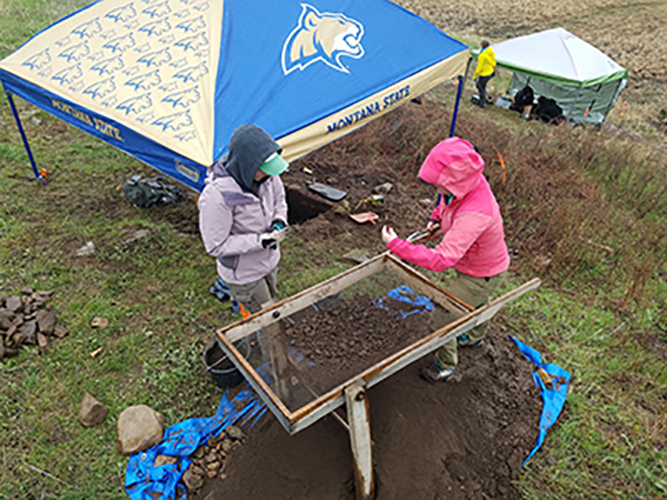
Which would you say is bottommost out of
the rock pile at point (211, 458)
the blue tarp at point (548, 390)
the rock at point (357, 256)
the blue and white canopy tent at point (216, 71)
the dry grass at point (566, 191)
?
the dry grass at point (566, 191)

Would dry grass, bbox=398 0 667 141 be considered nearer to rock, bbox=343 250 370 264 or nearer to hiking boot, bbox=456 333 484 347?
rock, bbox=343 250 370 264

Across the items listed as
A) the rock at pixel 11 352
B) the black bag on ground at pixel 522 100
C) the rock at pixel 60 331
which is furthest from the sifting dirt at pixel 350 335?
the black bag on ground at pixel 522 100

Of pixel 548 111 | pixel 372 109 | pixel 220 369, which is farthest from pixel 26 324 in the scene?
pixel 548 111

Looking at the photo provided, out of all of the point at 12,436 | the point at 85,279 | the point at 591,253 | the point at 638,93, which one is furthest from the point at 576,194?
the point at 638,93

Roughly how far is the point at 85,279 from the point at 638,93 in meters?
18.4

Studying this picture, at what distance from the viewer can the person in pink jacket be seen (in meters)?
2.37

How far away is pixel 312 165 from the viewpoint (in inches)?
253

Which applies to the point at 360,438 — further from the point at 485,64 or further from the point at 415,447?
the point at 485,64

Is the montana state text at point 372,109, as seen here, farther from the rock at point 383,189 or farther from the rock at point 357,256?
the rock at point 383,189

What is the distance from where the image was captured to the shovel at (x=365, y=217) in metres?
5.21

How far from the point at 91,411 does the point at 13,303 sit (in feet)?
4.98

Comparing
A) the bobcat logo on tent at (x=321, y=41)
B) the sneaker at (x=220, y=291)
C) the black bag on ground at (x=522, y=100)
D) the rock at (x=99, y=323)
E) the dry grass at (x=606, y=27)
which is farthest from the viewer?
the dry grass at (x=606, y=27)

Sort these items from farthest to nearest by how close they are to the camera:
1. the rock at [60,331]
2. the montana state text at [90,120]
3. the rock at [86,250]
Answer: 1. the rock at [86,250]
2. the rock at [60,331]
3. the montana state text at [90,120]

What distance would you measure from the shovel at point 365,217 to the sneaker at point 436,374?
2403mm
